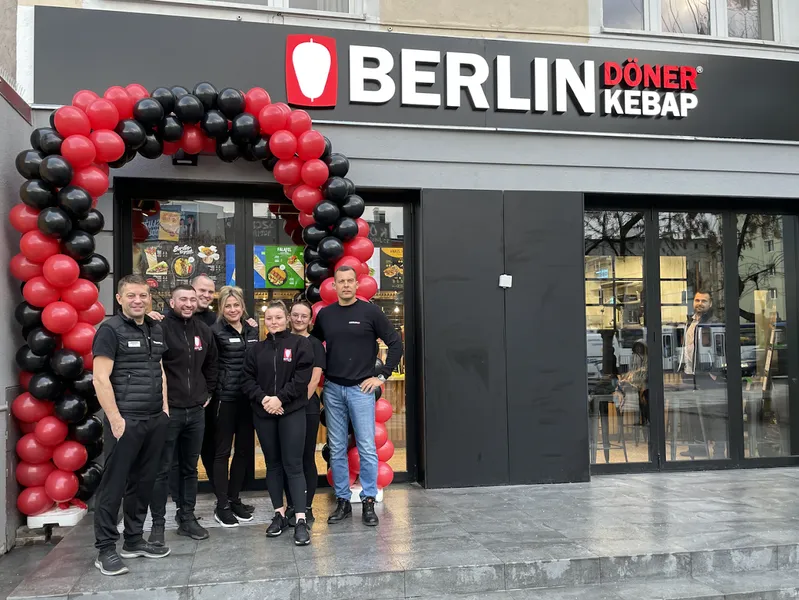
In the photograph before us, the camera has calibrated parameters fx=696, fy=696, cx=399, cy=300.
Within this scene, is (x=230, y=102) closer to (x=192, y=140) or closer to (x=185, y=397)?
(x=192, y=140)

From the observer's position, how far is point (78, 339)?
5.28 metres

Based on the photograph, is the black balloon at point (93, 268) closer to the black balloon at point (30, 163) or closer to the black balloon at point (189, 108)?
the black balloon at point (30, 163)

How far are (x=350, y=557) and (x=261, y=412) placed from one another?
1.21m

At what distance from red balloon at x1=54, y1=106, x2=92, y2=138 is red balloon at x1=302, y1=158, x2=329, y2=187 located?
171 centimetres

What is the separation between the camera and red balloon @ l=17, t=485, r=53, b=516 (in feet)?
17.6

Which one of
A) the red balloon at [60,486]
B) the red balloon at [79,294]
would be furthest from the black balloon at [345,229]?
the red balloon at [60,486]

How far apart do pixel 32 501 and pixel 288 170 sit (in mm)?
3300

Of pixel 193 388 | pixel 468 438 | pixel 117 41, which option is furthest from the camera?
pixel 468 438

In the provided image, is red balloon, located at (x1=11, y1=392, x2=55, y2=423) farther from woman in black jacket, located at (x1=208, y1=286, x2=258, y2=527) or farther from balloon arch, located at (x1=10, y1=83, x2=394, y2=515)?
woman in black jacket, located at (x1=208, y1=286, x2=258, y2=527)

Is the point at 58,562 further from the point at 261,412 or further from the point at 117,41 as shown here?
the point at 117,41

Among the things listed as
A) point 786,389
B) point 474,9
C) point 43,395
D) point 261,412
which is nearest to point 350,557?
point 261,412

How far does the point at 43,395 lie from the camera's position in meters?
5.23

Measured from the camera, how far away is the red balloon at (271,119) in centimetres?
569

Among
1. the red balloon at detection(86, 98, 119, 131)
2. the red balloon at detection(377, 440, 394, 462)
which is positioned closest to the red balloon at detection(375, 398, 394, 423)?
the red balloon at detection(377, 440, 394, 462)
